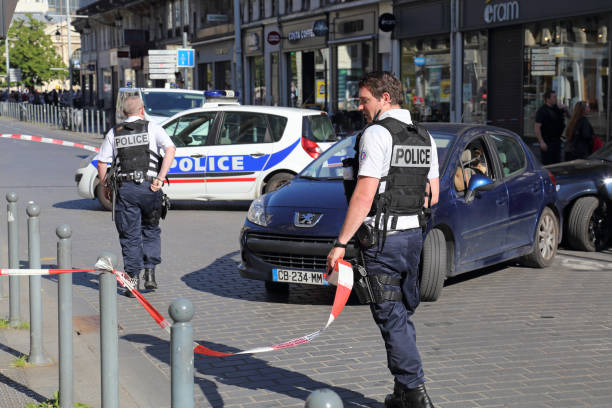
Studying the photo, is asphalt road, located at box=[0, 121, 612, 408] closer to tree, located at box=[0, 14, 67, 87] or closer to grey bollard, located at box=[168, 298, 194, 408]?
grey bollard, located at box=[168, 298, 194, 408]

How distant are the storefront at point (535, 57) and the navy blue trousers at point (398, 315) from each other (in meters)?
15.2

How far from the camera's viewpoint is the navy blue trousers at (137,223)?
26.8 feet

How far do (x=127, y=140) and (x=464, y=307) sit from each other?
128 inches

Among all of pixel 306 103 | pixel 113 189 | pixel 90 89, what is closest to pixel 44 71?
pixel 90 89

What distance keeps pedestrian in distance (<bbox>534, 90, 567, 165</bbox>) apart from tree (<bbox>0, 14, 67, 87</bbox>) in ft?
218

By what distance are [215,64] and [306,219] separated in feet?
124

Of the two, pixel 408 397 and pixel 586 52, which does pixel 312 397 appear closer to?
pixel 408 397

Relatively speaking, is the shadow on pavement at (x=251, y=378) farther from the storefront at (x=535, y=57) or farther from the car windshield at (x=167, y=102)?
the storefront at (x=535, y=57)

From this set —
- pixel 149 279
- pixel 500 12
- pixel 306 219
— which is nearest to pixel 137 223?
pixel 149 279

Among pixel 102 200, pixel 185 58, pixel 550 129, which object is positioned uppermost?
pixel 185 58

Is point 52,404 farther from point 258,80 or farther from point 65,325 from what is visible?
point 258,80

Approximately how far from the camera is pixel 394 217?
4785 millimetres

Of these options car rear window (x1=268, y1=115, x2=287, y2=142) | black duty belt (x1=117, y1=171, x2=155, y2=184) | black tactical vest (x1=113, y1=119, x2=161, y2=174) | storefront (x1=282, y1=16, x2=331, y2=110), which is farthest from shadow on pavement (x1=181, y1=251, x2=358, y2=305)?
storefront (x1=282, y1=16, x2=331, y2=110)

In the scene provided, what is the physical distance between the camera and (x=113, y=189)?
27.0ft
